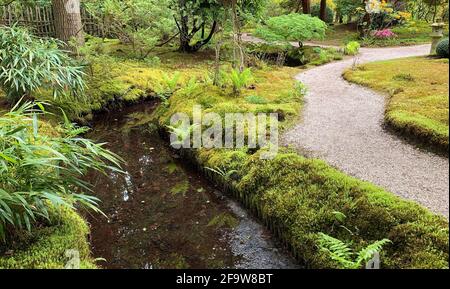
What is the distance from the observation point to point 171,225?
15.3ft

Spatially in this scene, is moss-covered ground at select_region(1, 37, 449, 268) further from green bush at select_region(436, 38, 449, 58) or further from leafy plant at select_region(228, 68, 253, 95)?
green bush at select_region(436, 38, 449, 58)

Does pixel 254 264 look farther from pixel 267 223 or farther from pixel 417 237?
pixel 417 237

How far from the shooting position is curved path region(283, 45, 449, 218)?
13.2 ft

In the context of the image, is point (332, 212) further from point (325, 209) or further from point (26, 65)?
point (26, 65)

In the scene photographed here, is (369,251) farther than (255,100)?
No

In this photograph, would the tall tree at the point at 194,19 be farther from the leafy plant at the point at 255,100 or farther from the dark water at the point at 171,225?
the dark water at the point at 171,225

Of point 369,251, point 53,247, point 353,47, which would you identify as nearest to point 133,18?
point 353,47

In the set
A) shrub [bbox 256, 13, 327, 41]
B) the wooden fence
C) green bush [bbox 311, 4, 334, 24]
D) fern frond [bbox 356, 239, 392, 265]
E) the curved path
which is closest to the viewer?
fern frond [bbox 356, 239, 392, 265]

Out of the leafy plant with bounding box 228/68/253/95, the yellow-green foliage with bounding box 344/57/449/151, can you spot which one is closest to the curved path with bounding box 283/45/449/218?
the yellow-green foliage with bounding box 344/57/449/151

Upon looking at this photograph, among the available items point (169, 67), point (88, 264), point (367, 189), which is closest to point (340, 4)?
point (169, 67)

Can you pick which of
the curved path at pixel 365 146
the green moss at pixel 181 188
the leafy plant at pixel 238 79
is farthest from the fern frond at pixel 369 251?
the leafy plant at pixel 238 79

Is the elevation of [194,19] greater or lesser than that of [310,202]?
greater

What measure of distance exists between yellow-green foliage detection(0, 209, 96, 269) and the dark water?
0.48 meters

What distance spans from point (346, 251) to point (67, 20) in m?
8.23
